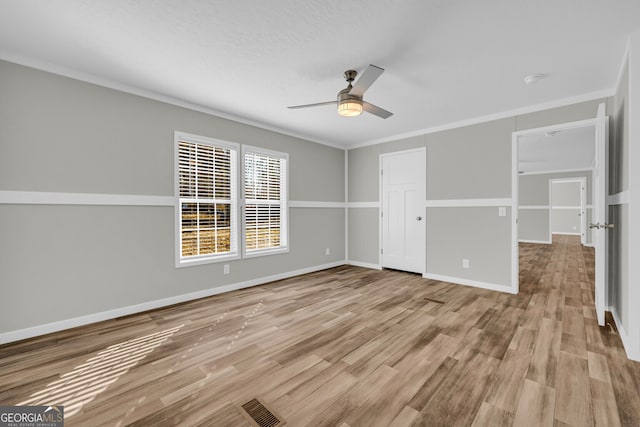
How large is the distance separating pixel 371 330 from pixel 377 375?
0.71 metres

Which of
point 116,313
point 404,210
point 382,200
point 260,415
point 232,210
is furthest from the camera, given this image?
point 382,200

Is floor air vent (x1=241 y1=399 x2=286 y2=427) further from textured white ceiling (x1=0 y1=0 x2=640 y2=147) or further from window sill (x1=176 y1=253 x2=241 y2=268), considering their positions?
textured white ceiling (x1=0 y1=0 x2=640 y2=147)

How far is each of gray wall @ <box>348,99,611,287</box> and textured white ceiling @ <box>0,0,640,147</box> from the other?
1.73 ft

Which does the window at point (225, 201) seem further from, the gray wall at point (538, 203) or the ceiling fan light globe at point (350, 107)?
the gray wall at point (538, 203)

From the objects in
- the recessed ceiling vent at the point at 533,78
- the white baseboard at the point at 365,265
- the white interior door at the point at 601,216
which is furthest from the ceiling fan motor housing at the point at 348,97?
the white baseboard at the point at 365,265

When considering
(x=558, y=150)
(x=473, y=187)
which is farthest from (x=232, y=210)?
(x=558, y=150)

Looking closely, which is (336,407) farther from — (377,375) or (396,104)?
(396,104)

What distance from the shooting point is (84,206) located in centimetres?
271

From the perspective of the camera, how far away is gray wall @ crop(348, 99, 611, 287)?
3754mm

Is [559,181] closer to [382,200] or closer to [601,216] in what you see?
[382,200]

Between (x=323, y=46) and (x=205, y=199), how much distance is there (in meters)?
2.45

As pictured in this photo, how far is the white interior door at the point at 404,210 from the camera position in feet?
15.5

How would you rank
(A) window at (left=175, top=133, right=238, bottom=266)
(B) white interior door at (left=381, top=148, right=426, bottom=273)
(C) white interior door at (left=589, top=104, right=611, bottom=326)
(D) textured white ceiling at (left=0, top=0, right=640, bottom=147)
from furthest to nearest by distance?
(B) white interior door at (left=381, top=148, right=426, bottom=273) → (A) window at (left=175, top=133, right=238, bottom=266) → (C) white interior door at (left=589, top=104, right=611, bottom=326) → (D) textured white ceiling at (left=0, top=0, right=640, bottom=147)

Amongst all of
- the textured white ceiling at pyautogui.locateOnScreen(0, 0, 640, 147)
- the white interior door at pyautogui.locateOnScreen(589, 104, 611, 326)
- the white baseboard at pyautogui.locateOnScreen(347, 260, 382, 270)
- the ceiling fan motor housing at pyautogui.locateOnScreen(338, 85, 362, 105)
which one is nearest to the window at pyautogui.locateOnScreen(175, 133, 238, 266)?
the textured white ceiling at pyautogui.locateOnScreen(0, 0, 640, 147)
